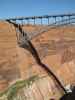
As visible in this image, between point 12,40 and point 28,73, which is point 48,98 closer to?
point 28,73

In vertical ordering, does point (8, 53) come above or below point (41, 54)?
above

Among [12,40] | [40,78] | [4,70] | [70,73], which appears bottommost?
[70,73]

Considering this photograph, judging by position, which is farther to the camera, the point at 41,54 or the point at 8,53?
the point at 41,54

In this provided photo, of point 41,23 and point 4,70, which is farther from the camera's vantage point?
point 41,23

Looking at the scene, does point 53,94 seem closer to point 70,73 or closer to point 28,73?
point 28,73

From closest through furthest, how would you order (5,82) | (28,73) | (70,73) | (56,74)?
1. (5,82)
2. (28,73)
3. (56,74)
4. (70,73)

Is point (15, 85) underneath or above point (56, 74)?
above

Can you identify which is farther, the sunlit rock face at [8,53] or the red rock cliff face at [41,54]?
the red rock cliff face at [41,54]

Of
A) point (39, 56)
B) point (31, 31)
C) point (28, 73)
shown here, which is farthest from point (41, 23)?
point (28, 73)

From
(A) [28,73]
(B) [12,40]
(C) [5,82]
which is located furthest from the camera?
(A) [28,73]

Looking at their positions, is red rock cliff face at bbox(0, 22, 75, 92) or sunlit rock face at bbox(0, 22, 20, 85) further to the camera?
red rock cliff face at bbox(0, 22, 75, 92)
